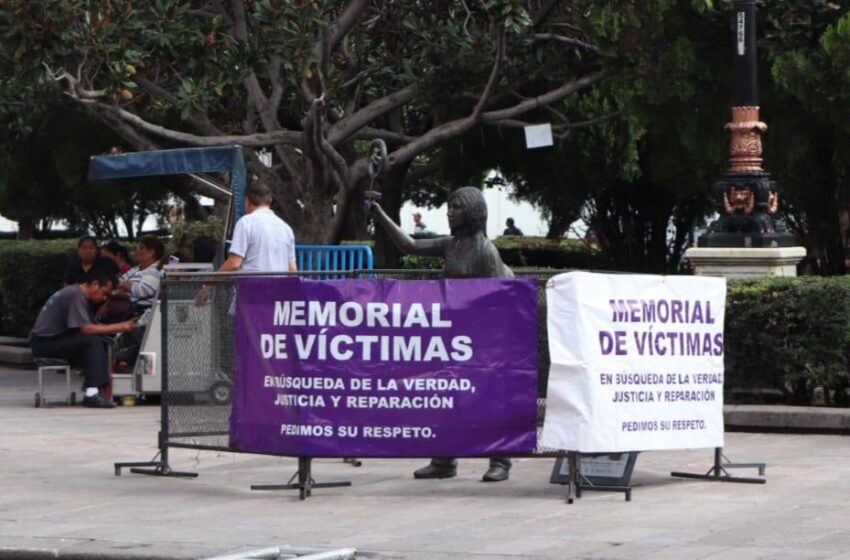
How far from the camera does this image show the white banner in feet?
32.2

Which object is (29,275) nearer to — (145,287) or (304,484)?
(145,287)

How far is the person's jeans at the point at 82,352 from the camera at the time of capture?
15.8 metres

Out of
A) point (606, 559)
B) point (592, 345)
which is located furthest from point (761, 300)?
point (606, 559)

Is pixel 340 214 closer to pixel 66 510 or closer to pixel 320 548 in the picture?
pixel 66 510

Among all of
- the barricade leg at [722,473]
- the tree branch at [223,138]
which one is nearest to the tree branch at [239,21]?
the tree branch at [223,138]

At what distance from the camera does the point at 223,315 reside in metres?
10.6

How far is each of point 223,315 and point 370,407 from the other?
1230 mm

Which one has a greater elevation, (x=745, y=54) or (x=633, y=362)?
(x=745, y=54)

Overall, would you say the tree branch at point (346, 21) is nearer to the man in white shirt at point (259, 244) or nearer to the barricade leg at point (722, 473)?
the man in white shirt at point (259, 244)

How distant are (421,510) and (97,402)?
6.90 meters

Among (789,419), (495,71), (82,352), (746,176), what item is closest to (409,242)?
(789,419)

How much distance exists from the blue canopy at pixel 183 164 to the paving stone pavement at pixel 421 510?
317 centimetres

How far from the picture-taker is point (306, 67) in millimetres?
18578

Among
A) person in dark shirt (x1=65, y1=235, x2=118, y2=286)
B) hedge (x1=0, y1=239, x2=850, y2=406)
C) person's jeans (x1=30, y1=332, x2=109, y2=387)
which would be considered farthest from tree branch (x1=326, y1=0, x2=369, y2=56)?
hedge (x1=0, y1=239, x2=850, y2=406)
